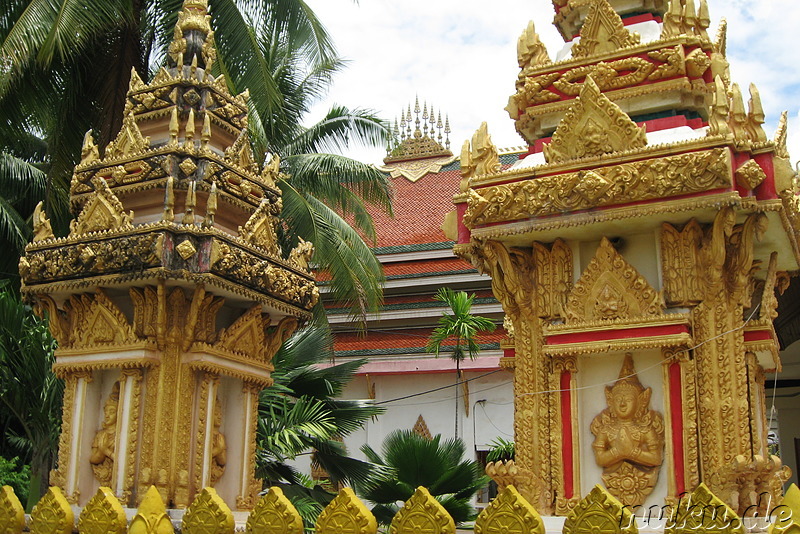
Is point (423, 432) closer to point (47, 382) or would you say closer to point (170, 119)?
point (47, 382)

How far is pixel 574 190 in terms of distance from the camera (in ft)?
25.1

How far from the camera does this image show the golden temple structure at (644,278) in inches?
286

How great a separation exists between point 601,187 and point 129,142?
452 cm

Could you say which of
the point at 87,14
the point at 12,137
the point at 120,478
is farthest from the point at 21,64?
the point at 120,478

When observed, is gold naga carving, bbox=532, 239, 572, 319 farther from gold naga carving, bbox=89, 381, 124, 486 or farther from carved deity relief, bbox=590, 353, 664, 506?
gold naga carving, bbox=89, 381, 124, 486

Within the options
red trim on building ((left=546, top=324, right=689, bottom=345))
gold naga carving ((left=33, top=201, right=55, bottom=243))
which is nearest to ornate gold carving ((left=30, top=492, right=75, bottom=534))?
gold naga carving ((left=33, top=201, right=55, bottom=243))

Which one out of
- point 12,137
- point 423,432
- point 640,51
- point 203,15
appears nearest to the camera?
point 640,51

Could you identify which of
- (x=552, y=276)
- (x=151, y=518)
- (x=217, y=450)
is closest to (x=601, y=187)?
(x=552, y=276)

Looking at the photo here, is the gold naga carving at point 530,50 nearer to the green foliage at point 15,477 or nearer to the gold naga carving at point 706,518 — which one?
the gold naga carving at point 706,518

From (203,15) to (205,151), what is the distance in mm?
1916

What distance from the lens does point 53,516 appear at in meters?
7.41

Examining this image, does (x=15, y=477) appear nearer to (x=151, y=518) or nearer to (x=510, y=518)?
(x=151, y=518)

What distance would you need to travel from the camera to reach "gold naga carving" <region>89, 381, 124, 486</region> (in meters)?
8.36

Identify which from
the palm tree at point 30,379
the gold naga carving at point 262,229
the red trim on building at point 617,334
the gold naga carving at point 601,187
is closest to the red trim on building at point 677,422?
the red trim on building at point 617,334
